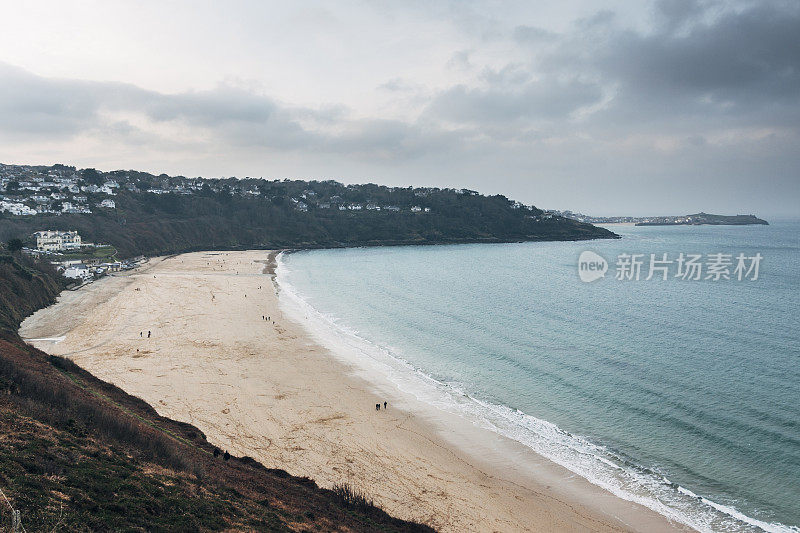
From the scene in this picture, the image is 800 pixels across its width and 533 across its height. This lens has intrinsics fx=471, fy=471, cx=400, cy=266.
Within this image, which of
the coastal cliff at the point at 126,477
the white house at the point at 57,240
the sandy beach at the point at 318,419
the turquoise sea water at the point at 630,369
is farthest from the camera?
the white house at the point at 57,240

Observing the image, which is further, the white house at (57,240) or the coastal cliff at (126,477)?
the white house at (57,240)

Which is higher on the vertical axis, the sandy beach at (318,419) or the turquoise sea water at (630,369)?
the turquoise sea water at (630,369)

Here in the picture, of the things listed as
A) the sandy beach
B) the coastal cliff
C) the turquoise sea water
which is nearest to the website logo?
the turquoise sea water

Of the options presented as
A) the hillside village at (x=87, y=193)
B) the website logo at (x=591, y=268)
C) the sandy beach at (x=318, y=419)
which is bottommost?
the sandy beach at (x=318, y=419)

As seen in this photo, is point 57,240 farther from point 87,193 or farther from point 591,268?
point 591,268

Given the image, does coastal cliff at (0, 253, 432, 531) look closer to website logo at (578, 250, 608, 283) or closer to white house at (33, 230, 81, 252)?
website logo at (578, 250, 608, 283)

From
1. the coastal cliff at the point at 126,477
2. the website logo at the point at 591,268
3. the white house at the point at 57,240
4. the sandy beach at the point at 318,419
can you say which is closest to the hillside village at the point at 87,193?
the white house at the point at 57,240

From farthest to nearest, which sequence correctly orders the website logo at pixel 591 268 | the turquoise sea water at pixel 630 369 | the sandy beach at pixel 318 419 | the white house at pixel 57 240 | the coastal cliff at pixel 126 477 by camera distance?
the website logo at pixel 591 268
the white house at pixel 57 240
the turquoise sea water at pixel 630 369
the sandy beach at pixel 318 419
the coastal cliff at pixel 126 477

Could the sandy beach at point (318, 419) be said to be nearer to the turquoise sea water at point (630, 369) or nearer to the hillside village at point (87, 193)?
the turquoise sea water at point (630, 369)

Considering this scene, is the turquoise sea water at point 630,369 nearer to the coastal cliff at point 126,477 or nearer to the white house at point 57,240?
the coastal cliff at point 126,477
